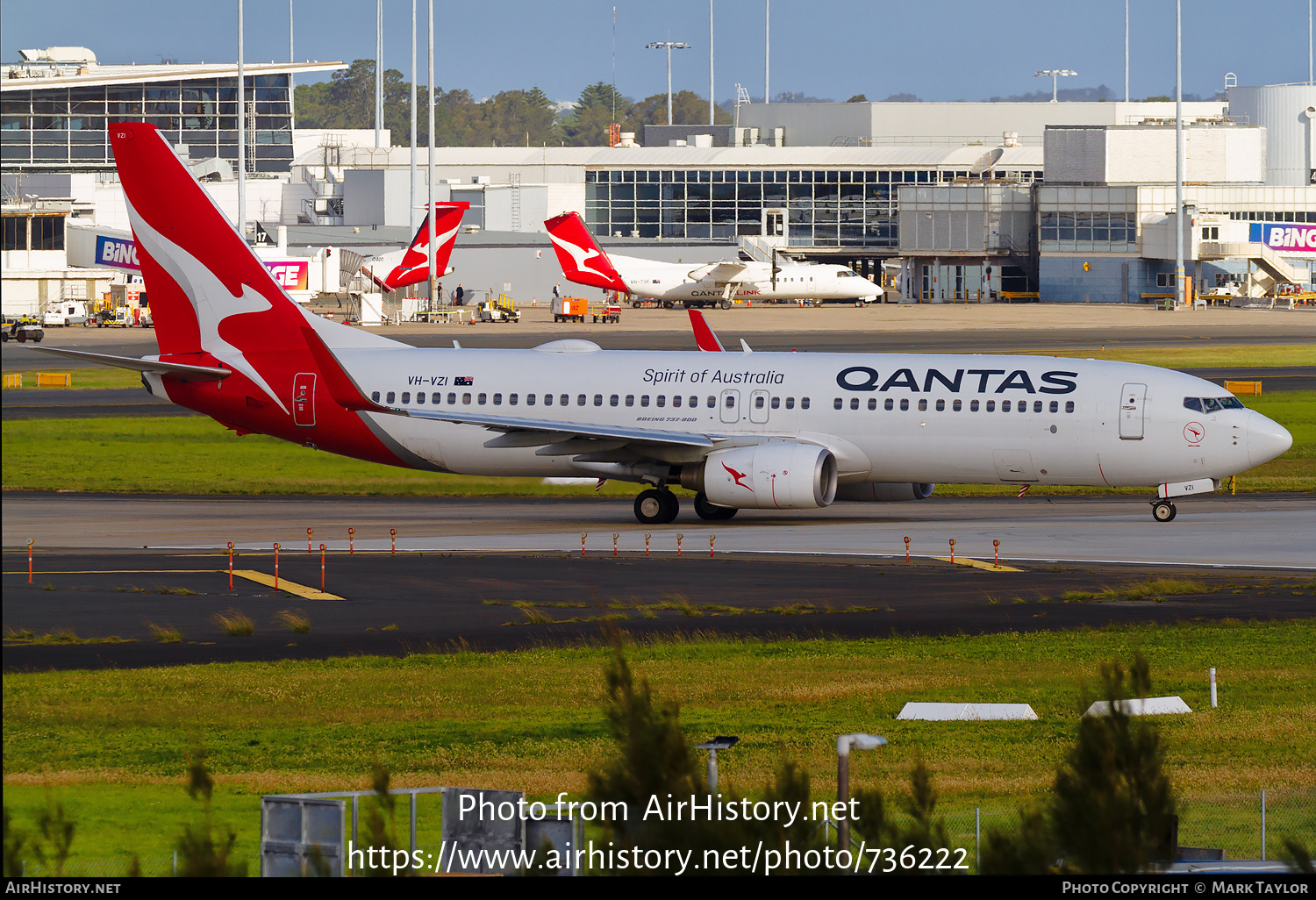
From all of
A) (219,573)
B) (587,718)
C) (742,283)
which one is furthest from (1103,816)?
(742,283)

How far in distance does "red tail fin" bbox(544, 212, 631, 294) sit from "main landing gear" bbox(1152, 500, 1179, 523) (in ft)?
250

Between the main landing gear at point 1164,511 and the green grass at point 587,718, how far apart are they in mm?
14204

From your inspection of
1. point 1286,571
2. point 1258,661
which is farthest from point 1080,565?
point 1258,661

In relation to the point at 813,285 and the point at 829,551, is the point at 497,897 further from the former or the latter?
the point at 813,285

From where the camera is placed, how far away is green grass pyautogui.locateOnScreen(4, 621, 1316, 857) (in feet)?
69.6

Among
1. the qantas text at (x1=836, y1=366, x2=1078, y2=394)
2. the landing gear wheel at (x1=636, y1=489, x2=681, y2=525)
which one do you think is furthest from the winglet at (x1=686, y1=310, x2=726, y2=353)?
the qantas text at (x1=836, y1=366, x2=1078, y2=394)

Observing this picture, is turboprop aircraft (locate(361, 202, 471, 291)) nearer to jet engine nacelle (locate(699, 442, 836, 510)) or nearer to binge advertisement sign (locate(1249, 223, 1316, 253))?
binge advertisement sign (locate(1249, 223, 1316, 253))

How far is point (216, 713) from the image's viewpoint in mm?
24875

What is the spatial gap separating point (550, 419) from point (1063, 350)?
198 ft

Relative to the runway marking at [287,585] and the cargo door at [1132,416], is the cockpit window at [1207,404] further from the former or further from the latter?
the runway marking at [287,585]

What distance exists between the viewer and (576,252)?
121 m

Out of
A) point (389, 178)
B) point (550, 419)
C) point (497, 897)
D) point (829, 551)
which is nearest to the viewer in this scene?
point (497, 897)

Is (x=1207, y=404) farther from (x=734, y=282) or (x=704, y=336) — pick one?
(x=734, y=282)

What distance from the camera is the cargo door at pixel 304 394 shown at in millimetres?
45906
